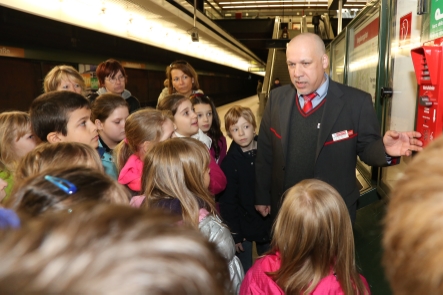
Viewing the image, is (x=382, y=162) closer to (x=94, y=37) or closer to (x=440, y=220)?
(x=440, y=220)

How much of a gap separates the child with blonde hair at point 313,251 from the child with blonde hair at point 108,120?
1.63 metres

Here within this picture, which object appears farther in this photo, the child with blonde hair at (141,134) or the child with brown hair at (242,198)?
the child with brown hair at (242,198)

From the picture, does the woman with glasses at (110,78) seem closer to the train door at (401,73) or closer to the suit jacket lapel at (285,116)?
the suit jacket lapel at (285,116)

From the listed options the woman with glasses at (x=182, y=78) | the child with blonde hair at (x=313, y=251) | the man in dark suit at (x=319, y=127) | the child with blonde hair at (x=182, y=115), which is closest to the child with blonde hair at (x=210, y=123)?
the child with blonde hair at (x=182, y=115)

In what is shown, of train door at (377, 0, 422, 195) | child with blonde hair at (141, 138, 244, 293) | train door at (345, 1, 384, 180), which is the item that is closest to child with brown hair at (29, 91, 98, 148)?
child with blonde hair at (141, 138, 244, 293)

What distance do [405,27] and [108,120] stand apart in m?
2.26

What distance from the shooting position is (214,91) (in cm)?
1983

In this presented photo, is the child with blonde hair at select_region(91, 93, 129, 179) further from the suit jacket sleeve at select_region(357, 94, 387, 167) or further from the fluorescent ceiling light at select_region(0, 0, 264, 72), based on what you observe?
the fluorescent ceiling light at select_region(0, 0, 264, 72)

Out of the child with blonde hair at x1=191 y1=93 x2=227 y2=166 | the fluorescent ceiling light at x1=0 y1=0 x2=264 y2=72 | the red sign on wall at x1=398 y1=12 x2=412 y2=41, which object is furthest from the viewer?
the fluorescent ceiling light at x1=0 y1=0 x2=264 y2=72

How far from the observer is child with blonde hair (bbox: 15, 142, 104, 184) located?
4.89ft

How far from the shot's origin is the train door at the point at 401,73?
2.37 metres

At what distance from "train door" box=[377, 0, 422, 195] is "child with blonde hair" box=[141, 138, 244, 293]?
1461 millimetres

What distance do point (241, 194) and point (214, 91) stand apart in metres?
17.2

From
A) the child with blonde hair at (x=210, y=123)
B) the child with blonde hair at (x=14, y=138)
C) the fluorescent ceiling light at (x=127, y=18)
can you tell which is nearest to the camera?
the child with blonde hair at (x=14, y=138)
